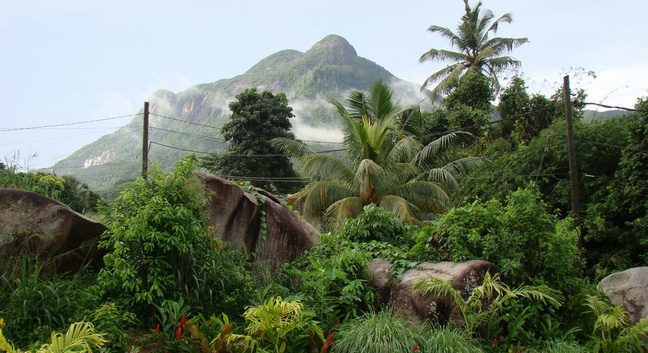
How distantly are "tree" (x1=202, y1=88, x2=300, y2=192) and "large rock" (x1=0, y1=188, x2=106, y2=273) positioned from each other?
17.2 metres

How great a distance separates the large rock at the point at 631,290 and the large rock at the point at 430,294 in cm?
232

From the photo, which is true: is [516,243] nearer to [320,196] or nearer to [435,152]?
[320,196]

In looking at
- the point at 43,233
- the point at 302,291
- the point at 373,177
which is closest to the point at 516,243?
the point at 302,291

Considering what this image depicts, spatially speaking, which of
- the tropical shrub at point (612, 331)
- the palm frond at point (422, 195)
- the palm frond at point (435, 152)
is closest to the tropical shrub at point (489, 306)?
the tropical shrub at point (612, 331)

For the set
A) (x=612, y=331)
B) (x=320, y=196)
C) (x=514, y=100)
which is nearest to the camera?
(x=612, y=331)

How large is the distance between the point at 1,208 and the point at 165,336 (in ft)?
9.13

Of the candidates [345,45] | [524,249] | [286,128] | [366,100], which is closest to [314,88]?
[345,45]

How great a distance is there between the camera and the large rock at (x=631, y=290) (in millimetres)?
7211

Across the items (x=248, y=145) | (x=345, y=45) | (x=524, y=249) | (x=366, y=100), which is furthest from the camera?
(x=345, y=45)

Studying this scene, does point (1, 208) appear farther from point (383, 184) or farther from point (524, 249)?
point (383, 184)

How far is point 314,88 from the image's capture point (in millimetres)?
82438

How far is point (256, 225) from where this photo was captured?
322 inches

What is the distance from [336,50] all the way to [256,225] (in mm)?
111158

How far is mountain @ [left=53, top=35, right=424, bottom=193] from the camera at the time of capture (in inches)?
2557
